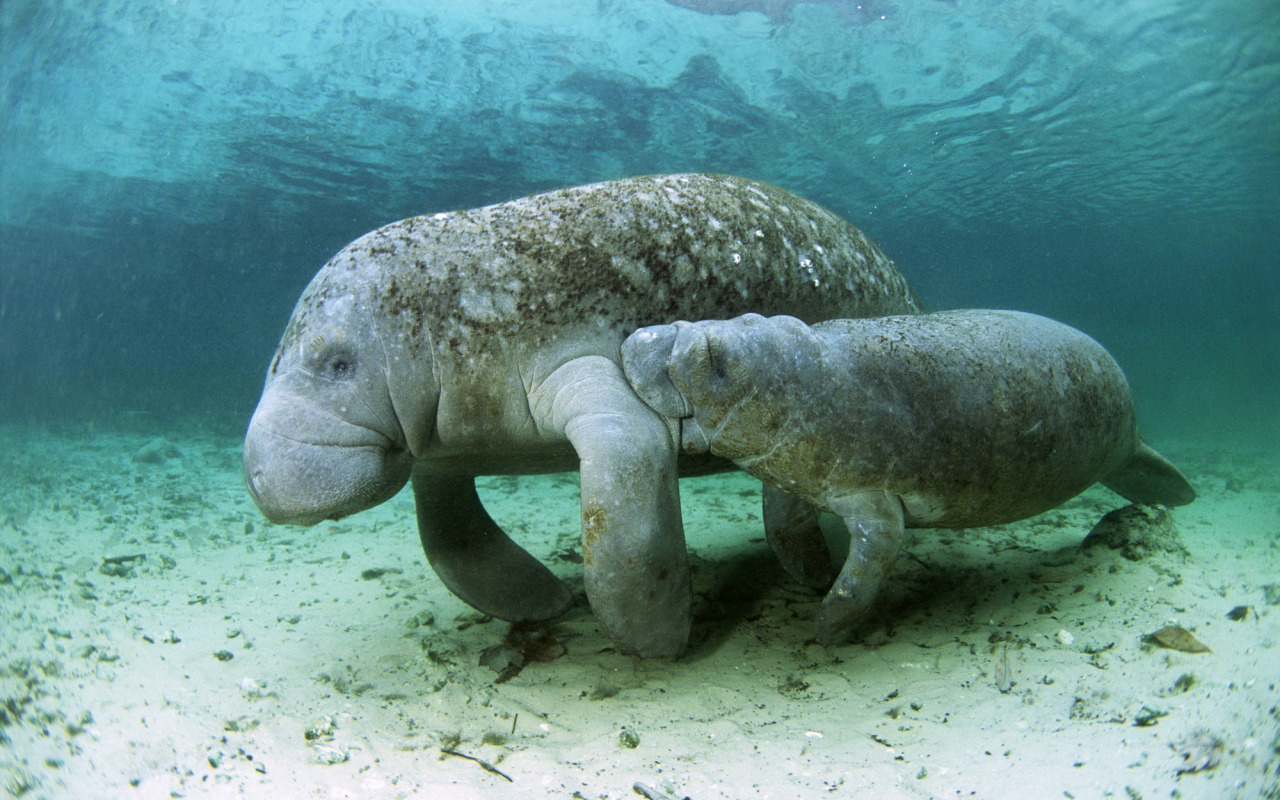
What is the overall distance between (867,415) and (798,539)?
Answer: 1.27 m

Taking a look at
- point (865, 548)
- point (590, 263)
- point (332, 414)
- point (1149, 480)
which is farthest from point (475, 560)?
point (1149, 480)

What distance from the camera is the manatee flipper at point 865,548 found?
9.75 ft

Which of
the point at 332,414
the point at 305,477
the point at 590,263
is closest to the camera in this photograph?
the point at 305,477

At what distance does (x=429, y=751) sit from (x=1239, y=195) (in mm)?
37154

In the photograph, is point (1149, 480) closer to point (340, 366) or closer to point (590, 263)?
point (590, 263)

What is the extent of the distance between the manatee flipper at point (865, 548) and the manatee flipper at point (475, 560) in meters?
1.62

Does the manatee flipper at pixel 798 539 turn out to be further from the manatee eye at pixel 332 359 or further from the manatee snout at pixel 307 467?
the manatee eye at pixel 332 359

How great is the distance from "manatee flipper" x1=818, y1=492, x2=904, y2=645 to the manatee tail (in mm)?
2192

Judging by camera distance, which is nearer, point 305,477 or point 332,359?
point 305,477

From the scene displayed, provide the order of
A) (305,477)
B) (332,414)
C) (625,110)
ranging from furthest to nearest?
(625,110), (332,414), (305,477)

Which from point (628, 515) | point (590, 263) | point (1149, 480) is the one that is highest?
point (590, 263)

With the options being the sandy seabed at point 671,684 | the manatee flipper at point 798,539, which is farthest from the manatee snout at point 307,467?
the manatee flipper at point 798,539

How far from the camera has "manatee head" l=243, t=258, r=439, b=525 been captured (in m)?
2.62

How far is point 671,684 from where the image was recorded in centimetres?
296
